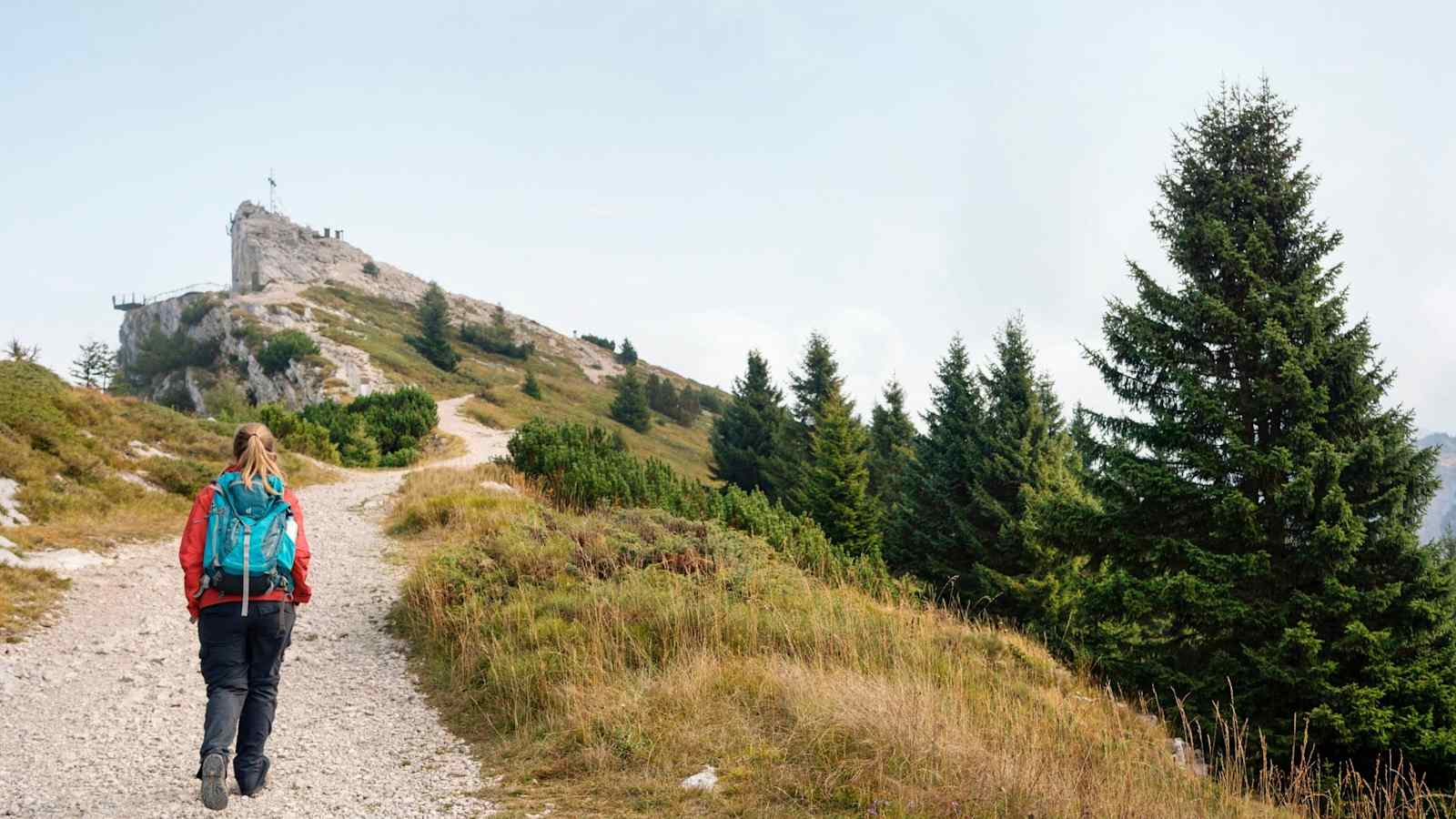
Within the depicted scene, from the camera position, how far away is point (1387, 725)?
9.17m

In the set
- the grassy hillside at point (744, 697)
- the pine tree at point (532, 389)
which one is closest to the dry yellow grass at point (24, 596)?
the grassy hillside at point (744, 697)

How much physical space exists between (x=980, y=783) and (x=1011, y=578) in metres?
15.8

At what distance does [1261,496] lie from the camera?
1122cm

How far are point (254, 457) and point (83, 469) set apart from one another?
10.4 m

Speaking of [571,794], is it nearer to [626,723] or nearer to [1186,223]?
[626,723]

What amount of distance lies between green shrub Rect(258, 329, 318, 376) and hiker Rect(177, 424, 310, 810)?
144 ft

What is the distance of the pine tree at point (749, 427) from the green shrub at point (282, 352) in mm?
22722

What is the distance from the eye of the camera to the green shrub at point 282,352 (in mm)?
43250

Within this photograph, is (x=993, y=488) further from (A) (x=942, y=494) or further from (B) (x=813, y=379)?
(B) (x=813, y=379)

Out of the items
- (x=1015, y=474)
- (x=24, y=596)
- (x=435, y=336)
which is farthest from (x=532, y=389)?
(x=24, y=596)

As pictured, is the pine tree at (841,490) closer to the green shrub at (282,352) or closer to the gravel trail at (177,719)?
the gravel trail at (177,719)

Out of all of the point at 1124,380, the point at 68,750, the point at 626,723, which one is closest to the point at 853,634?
the point at 626,723

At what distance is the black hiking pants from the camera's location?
4.11 meters

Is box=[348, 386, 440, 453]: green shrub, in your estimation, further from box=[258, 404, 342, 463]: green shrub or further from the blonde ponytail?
the blonde ponytail
